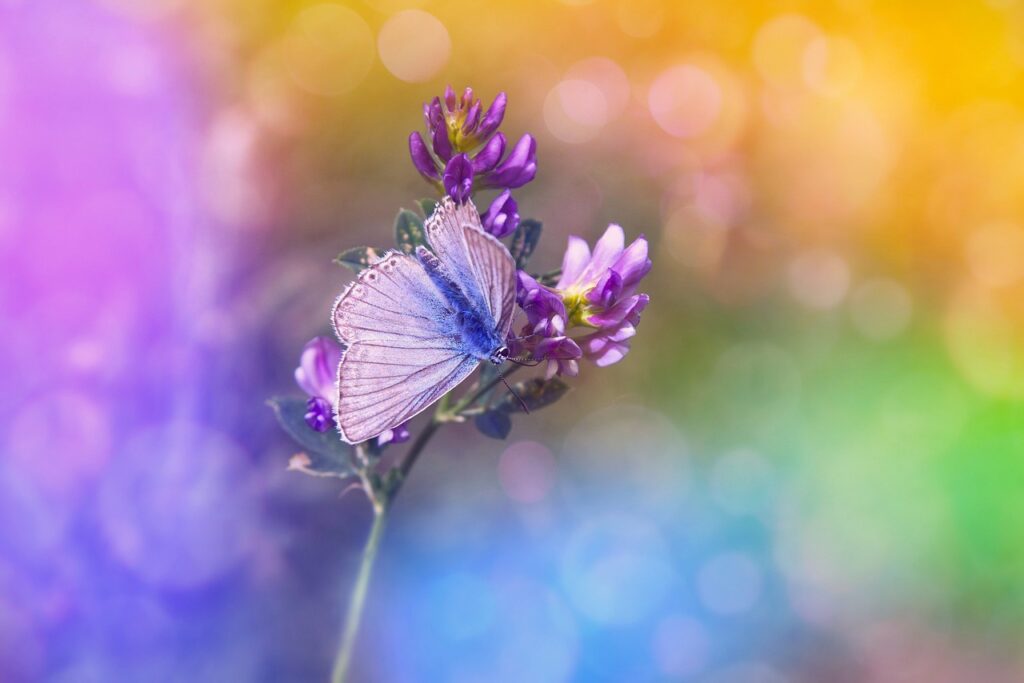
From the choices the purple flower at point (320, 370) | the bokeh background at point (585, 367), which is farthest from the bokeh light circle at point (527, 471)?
the purple flower at point (320, 370)

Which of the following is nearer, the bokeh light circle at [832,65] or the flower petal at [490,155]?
the flower petal at [490,155]

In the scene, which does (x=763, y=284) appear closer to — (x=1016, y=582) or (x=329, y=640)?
(x=1016, y=582)

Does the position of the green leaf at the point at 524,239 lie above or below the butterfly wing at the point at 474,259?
above

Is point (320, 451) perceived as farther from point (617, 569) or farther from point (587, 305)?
point (617, 569)

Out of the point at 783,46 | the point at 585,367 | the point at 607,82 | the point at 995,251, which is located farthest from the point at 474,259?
the point at 995,251

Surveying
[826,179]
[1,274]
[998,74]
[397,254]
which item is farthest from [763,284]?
[1,274]

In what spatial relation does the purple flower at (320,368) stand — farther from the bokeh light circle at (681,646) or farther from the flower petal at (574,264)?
the bokeh light circle at (681,646)
